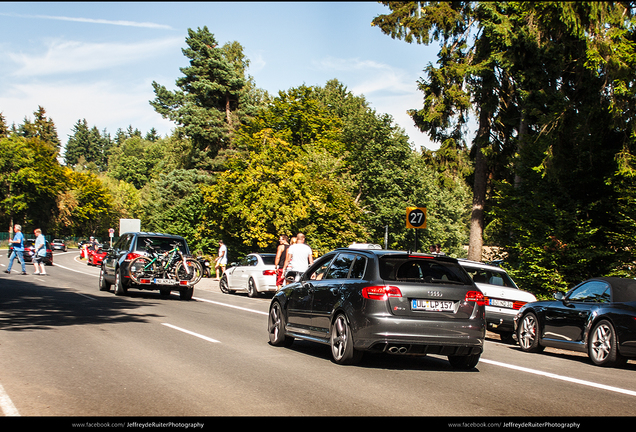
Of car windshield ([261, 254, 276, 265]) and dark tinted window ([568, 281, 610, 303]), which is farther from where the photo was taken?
car windshield ([261, 254, 276, 265])

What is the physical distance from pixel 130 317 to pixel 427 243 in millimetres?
42050

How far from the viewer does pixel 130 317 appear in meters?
13.6

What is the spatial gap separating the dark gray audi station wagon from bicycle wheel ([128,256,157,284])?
10.5 m

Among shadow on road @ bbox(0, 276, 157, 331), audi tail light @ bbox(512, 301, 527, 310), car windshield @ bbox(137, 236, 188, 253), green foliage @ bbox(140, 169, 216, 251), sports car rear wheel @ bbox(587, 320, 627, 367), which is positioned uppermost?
green foliage @ bbox(140, 169, 216, 251)

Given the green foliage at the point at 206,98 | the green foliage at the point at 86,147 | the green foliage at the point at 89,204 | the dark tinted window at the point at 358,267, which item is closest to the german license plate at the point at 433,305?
the dark tinted window at the point at 358,267

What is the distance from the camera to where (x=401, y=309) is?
8055 mm

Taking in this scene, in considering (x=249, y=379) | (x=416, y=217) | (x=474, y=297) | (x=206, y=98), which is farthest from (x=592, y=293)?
(x=206, y=98)

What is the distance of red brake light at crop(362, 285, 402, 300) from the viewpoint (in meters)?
8.06

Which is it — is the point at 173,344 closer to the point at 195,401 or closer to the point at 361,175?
the point at 195,401

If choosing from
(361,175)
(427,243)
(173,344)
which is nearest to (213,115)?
(361,175)

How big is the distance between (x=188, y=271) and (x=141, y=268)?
4.41 ft

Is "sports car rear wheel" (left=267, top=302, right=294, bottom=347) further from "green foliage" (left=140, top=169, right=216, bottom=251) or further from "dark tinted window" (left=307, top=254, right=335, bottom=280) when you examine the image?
"green foliage" (left=140, top=169, right=216, bottom=251)

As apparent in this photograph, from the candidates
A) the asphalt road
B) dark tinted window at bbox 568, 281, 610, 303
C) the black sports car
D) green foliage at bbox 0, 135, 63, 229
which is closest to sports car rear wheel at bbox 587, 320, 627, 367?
the black sports car

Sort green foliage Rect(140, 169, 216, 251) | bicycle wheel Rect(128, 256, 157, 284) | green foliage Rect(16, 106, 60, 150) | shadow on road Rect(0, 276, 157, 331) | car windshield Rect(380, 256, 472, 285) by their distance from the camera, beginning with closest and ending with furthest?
car windshield Rect(380, 256, 472, 285) < shadow on road Rect(0, 276, 157, 331) < bicycle wheel Rect(128, 256, 157, 284) < green foliage Rect(140, 169, 216, 251) < green foliage Rect(16, 106, 60, 150)
